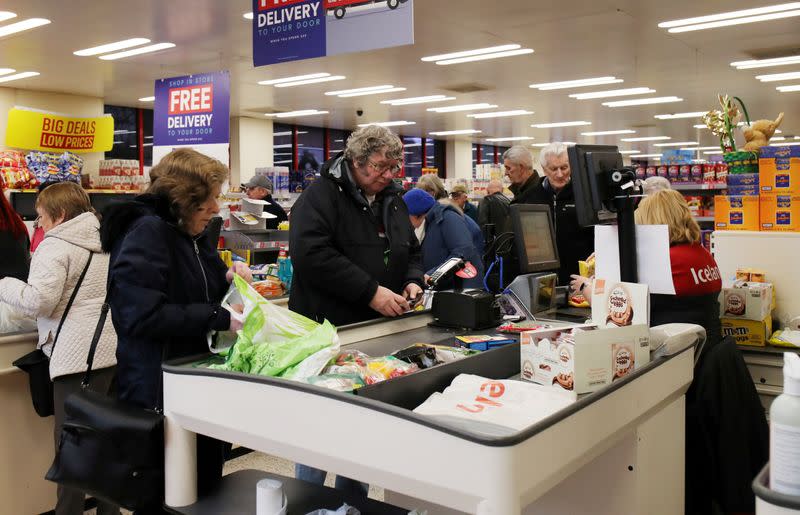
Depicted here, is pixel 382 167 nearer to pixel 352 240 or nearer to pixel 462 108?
pixel 352 240

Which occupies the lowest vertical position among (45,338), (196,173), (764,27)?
(45,338)

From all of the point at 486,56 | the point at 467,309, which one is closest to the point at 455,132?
the point at 486,56

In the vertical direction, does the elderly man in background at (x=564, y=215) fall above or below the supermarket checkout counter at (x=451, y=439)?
above

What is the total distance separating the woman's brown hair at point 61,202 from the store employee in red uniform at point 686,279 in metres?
2.34

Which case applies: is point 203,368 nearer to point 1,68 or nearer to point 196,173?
point 196,173

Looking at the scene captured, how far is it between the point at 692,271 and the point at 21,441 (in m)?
3.13

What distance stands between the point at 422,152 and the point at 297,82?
28.9 feet

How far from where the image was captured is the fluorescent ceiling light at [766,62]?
912 cm

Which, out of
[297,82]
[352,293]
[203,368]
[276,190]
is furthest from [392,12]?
[276,190]

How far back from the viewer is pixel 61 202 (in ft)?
11.1

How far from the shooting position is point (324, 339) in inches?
76.3

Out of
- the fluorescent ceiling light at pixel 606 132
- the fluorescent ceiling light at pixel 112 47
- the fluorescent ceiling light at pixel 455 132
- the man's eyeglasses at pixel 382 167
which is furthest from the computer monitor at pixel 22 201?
the fluorescent ceiling light at pixel 606 132

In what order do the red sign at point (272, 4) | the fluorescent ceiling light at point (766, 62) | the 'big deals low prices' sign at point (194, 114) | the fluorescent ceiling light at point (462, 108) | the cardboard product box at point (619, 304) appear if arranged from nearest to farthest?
the cardboard product box at point (619, 304), the red sign at point (272, 4), the 'big deals low prices' sign at point (194, 114), the fluorescent ceiling light at point (766, 62), the fluorescent ceiling light at point (462, 108)

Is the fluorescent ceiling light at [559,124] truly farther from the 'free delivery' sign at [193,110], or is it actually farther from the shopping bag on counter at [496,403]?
the shopping bag on counter at [496,403]
